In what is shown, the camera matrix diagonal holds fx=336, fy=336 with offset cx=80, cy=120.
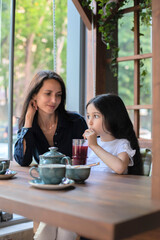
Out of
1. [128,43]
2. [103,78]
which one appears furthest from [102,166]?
[128,43]

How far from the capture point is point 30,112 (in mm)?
2102

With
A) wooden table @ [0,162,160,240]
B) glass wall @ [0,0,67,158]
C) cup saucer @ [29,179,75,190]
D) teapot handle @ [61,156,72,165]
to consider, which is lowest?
wooden table @ [0,162,160,240]

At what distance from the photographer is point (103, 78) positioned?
264cm

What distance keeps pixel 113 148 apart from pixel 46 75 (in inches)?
27.0

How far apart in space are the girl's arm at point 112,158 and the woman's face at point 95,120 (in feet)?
0.37

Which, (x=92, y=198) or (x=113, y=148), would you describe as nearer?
(x=92, y=198)

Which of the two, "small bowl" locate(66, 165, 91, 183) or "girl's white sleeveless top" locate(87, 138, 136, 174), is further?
"girl's white sleeveless top" locate(87, 138, 136, 174)

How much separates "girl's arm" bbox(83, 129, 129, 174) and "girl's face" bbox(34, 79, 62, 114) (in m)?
0.44

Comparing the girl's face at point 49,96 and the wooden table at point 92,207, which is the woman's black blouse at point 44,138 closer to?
the girl's face at point 49,96

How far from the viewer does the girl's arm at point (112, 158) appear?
1.58m

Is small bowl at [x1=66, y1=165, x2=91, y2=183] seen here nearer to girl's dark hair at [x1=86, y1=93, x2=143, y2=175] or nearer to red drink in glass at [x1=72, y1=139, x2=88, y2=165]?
red drink in glass at [x1=72, y1=139, x2=88, y2=165]

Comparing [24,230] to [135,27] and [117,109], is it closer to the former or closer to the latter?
[117,109]

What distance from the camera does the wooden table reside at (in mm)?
712

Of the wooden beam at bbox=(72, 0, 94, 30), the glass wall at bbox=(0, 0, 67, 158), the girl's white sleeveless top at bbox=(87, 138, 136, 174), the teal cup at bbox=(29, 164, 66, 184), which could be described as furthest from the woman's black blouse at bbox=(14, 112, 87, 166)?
the glass wall at bbox=(0, 0, 67, 158)
